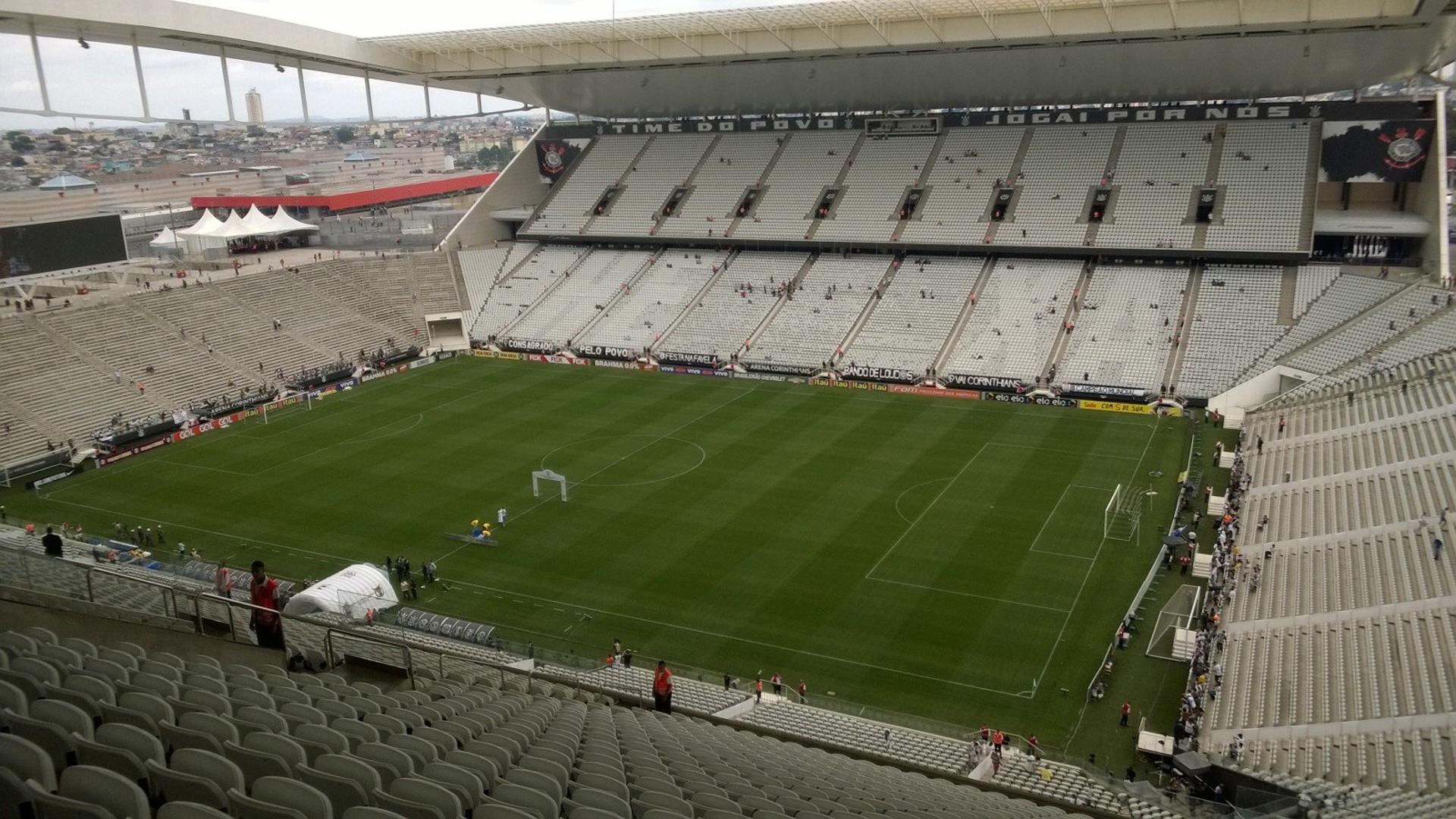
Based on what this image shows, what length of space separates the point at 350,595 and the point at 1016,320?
1449 inches

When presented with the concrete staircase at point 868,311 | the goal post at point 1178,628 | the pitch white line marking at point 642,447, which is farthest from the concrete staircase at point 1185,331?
the goal post at point 1178,628

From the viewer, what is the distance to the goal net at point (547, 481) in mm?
36344

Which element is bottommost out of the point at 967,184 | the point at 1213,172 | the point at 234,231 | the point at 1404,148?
the point at 234,231

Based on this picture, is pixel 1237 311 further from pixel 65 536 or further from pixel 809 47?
pixel 65 536

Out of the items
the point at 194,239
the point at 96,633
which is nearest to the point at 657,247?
the point at 194,239

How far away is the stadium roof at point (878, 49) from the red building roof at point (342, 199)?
2735cm

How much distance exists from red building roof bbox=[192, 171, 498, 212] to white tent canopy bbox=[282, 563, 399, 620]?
60231 millimetres

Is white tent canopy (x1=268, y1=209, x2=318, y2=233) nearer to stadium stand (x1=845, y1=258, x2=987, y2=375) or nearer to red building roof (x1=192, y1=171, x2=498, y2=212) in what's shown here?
red building roof (x1=192, y1=171, x2=498, y2=212)

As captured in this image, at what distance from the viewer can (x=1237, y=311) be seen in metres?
49.8

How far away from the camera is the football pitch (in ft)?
86.7

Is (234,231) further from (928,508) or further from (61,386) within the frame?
(928,508)

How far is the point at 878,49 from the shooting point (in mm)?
51250

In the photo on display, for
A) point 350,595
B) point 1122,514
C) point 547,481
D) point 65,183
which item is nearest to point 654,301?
point 547,481

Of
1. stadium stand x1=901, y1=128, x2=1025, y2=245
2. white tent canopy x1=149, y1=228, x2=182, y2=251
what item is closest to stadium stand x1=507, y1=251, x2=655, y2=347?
stadium stand x1=901, y1=128, x2=1025, y2=245
